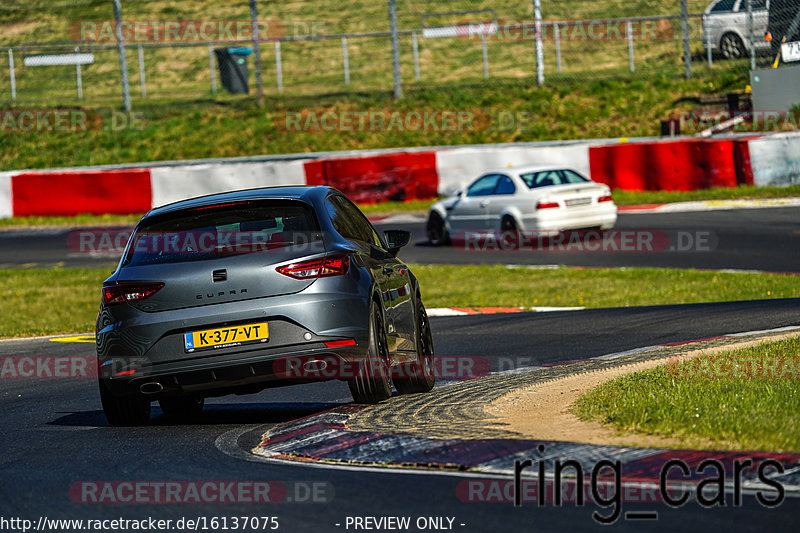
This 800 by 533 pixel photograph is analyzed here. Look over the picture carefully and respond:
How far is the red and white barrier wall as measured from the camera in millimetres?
23656

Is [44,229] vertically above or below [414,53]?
below

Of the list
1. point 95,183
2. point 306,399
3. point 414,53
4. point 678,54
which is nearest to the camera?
point 306,399

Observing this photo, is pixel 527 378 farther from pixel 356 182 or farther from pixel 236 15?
pixel 236 15

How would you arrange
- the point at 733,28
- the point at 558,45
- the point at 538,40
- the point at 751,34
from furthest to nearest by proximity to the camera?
1. the point at 558,45
2. the point at 538,40
3. the point at 733,28
4. the point at 751,34

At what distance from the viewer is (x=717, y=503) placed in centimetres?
504

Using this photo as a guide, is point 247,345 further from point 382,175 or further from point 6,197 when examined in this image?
point 6,197

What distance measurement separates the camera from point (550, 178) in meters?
20.9

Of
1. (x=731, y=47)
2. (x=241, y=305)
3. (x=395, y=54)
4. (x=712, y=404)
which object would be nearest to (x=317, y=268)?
(x=241, y=305)

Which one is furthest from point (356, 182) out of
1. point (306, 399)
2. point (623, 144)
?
point (306, 399)

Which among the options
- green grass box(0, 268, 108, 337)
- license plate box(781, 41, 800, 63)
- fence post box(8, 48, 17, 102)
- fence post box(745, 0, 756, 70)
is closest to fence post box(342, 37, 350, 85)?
fence post box(8, 48, 17, 102)

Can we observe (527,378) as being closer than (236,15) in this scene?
Yes

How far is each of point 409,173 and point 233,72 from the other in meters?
8.88

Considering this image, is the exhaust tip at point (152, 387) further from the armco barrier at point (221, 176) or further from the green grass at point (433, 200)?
the armco barrier at point (221, 176)

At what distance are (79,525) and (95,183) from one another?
22098mm
